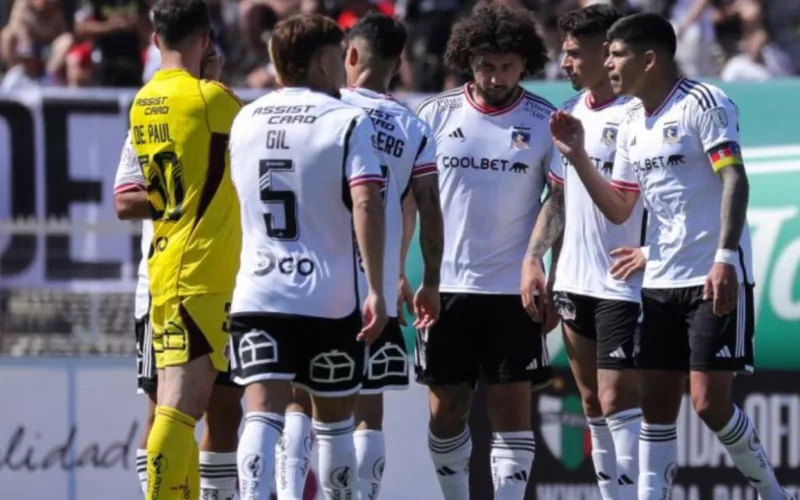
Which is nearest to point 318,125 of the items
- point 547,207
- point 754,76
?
point 547,207

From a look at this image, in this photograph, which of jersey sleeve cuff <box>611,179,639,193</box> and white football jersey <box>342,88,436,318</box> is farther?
jersey sleeve cuff <box>611,179,639,193</box>

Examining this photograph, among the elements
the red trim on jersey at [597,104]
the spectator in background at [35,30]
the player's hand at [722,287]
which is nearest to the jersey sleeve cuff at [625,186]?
the red trim on jersey at [597,104]

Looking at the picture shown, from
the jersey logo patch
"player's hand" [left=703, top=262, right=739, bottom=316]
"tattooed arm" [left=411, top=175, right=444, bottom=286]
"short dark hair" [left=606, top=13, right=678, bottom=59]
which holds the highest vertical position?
"short dark hair" [left=606, top=13, right=678, bottom=59]

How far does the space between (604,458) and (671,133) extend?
1.73 meters

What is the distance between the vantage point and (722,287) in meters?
7.06

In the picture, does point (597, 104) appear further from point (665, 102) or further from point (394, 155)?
point (394, 155)

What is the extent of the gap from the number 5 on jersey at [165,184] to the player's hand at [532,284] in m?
1.67

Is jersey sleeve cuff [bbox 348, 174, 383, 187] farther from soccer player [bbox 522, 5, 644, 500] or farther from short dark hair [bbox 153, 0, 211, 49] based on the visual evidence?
soccer player [bbox 522, 5, 644, 500]

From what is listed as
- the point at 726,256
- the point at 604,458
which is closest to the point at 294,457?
the point at 604,458

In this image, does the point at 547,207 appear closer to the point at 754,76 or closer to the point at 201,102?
the point at 201,102

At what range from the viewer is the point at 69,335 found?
36.4 feet

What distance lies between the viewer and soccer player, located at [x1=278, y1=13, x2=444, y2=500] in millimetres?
7035

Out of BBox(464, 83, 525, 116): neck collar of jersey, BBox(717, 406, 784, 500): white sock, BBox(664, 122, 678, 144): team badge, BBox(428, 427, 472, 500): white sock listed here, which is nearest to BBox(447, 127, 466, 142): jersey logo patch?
BBox(464, 83, 525, 116): neck collar of jersey

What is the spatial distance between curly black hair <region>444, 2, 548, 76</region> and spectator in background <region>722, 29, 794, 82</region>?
18.3 feet
